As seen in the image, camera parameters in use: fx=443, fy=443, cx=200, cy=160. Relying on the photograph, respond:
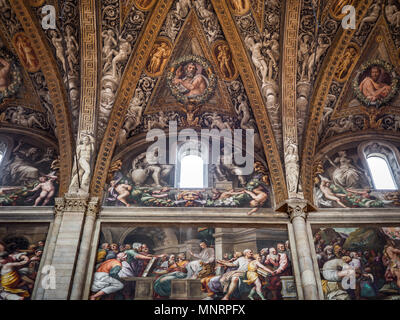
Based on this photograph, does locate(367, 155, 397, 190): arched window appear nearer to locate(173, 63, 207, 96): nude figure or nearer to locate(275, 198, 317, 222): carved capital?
locate(275, 198, 317, 222): carved capital

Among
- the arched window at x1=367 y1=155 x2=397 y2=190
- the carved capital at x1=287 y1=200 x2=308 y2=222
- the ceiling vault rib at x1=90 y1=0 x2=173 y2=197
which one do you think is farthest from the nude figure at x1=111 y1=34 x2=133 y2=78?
the arched window at x1=367 y1=155 x2=397 y2=190

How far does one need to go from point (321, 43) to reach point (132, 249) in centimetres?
815

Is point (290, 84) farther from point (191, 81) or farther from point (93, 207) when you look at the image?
point (93, 207)

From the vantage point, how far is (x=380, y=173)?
1336 centimetres

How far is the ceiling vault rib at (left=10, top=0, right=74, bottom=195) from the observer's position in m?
12.7

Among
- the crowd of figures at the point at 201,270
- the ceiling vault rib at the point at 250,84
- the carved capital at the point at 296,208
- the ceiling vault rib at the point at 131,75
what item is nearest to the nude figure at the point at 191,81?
the ceiling vault rib at the point at 131,75

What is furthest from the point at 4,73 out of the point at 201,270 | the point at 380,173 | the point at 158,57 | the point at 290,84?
the point at 380,173

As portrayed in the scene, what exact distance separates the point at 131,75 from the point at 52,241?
545 centimetres

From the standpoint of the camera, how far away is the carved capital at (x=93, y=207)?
11.4m

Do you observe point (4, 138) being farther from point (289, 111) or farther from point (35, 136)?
point (289, 111)

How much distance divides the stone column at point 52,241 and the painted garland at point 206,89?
4.98m

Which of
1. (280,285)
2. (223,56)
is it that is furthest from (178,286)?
(223,56)
